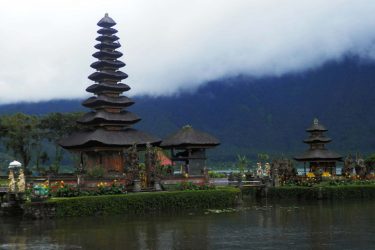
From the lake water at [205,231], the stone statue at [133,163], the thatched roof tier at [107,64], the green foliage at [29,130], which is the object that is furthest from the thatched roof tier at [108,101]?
the lake water at [205,231]

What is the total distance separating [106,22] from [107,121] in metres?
10.7

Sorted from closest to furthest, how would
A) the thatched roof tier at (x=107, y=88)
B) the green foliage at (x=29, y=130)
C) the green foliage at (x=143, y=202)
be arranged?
the green foliage at (x=143, y=202) < the thatched roof tier at (x=107, y=88) < the green foliage at (x=29, y=130)

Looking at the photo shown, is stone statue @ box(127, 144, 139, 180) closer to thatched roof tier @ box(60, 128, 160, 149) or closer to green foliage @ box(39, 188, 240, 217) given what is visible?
green foliage @ box(39, 188, 240, 217)

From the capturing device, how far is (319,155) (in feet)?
204

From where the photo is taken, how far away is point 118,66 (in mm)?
54406

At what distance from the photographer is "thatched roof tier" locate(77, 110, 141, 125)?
1956 inches

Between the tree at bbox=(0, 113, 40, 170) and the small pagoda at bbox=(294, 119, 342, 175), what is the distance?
2995 centimetres

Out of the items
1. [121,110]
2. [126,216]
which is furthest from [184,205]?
[121,110]

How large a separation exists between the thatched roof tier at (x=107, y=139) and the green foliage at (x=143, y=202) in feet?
36.9

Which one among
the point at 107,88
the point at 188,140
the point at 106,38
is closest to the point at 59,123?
the point at 106,38

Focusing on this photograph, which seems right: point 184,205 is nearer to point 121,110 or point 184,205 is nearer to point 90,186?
point 90,186

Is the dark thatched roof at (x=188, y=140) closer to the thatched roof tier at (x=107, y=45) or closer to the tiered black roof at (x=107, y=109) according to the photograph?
the tiered black roof at (x=107, y=109)

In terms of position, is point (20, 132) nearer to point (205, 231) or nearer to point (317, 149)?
point (317, 149)

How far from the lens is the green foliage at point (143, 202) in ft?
111
